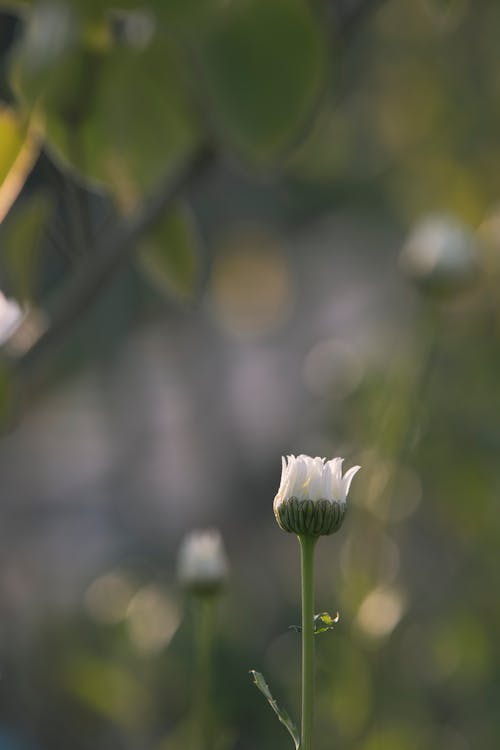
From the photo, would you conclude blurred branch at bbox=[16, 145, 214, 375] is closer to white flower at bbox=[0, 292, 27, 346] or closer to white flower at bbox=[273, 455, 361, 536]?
white flower at bbox=[0, 292, 27, 346]

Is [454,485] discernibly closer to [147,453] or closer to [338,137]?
[338,137]

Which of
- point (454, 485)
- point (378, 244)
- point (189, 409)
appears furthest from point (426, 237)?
point (189, 409)

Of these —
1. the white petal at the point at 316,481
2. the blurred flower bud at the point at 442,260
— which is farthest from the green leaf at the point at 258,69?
the blurred flower bud at the point at 442,260

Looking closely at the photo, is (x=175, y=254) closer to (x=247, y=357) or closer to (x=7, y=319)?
(x=7, y=319)

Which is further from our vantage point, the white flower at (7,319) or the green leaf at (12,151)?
the white flower at (7,319)

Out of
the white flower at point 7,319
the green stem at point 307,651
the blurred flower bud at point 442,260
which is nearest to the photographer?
the green stem at point 307,651

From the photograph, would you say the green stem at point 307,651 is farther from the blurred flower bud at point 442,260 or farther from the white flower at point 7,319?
the blurred flower bud at point 442,260

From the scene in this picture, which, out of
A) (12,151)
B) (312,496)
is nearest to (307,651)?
(312,496)

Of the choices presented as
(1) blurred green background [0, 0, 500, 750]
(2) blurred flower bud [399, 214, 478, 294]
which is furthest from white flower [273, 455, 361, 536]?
(2) blurred flower bud [399, 214, 478, 294]
